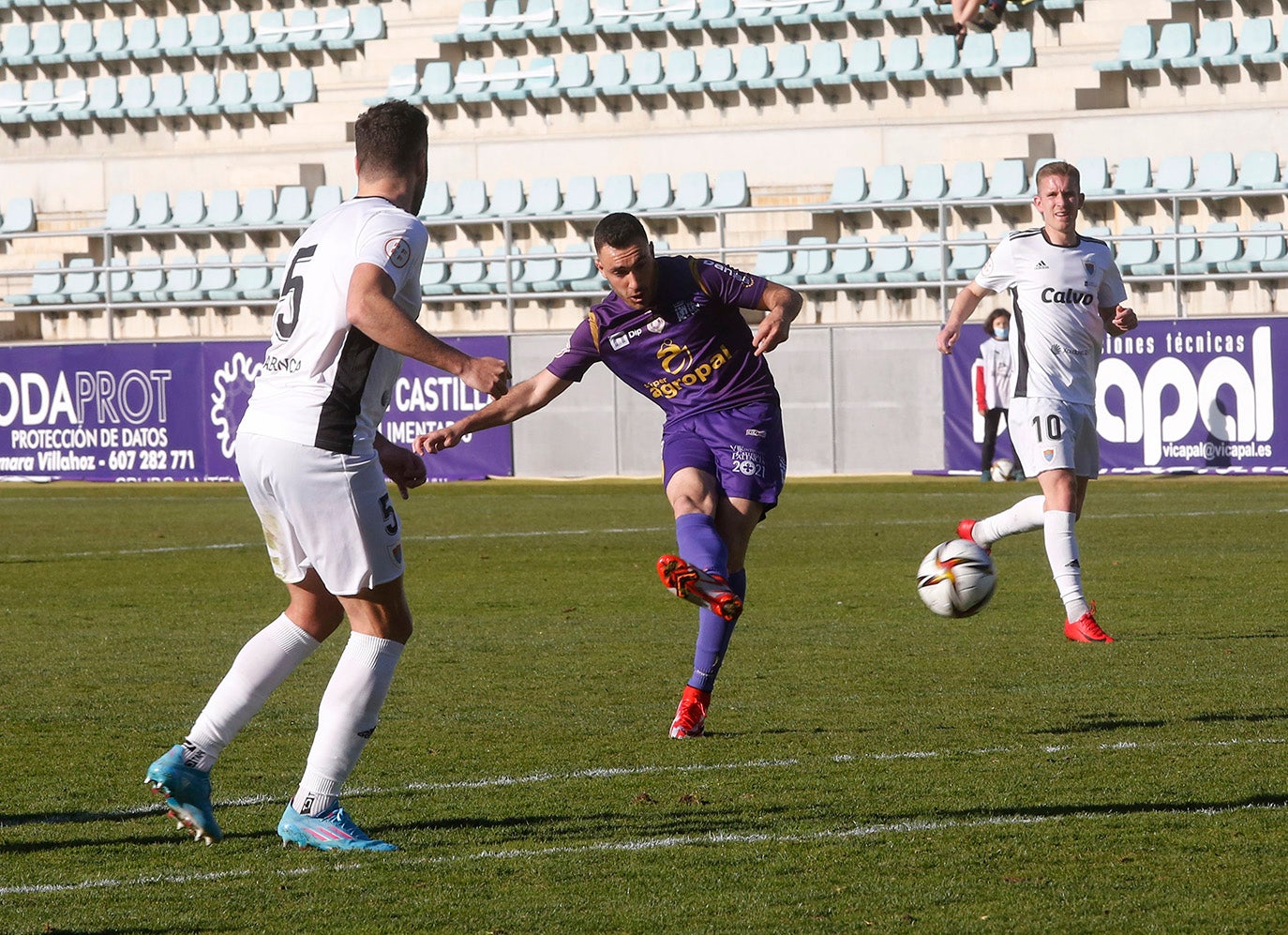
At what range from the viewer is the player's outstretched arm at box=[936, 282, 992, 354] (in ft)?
32.1

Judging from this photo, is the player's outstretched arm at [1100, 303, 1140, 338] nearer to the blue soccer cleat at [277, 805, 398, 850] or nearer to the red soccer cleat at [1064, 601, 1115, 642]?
the red soccer cleat at [1064, 601, 1115, 642]

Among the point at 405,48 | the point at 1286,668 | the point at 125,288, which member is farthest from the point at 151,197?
the point at 1286,668

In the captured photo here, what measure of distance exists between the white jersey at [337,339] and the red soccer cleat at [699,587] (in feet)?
4.82

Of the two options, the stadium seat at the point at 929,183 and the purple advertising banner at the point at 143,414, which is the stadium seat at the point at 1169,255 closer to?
the stadium seat at the point at 929,183

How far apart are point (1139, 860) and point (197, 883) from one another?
91.9 inches

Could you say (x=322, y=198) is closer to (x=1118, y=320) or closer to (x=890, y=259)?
(x=890, y=259)

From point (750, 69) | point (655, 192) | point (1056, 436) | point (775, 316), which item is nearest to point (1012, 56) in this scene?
point (750, 69)

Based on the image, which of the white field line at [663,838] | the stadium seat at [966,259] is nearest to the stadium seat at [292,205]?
the stadium seat at [966,259]

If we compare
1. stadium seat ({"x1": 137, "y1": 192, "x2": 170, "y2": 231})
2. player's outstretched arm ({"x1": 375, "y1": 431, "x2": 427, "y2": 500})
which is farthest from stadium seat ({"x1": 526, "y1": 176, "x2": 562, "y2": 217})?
player's outstretched arm ({"x1": 375, "y1": 431, "x2": 427, "y2": 500})

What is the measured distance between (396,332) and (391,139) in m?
0.61

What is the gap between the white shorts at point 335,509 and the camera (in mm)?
5023

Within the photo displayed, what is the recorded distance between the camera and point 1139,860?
4836 mm

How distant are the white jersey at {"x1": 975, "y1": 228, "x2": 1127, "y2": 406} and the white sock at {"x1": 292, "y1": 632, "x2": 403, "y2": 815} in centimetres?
540

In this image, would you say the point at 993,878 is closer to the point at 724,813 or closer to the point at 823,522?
the point at 724,813
